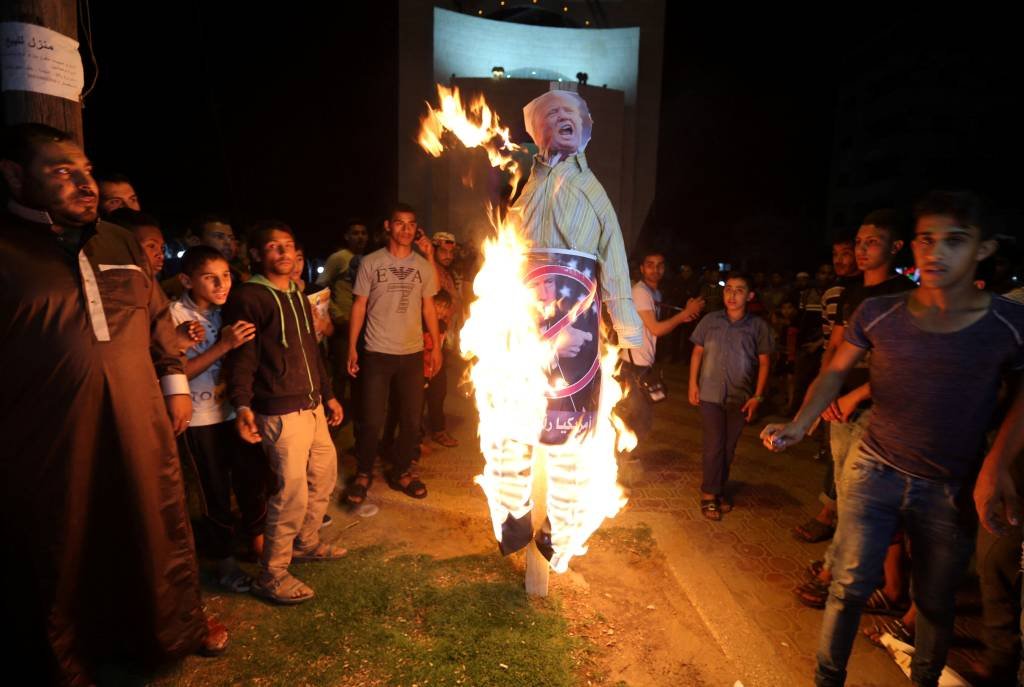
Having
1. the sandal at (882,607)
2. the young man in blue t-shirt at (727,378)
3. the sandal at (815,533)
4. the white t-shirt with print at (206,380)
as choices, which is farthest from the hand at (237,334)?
the sandal at (815,533)

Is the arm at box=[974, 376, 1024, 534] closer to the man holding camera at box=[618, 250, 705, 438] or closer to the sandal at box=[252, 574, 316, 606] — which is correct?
the man holding camera at box=[618, 250, 705, 438]

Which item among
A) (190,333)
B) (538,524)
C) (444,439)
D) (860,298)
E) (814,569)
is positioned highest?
(860,298)

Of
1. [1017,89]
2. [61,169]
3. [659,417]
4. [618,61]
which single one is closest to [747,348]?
[659,417]

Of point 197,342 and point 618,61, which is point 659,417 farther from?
point 618,61

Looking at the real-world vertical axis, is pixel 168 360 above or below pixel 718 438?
above

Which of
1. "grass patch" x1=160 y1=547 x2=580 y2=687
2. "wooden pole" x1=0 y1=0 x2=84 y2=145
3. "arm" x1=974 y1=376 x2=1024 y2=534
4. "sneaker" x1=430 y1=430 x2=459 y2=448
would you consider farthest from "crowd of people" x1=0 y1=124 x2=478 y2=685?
"arm" x1=974 y1=376 x2=1024 y2=534

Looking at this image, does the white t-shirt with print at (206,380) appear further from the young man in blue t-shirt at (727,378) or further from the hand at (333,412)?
the young man in blue t-shirt at (727,378)

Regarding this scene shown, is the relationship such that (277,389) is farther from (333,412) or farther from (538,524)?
(538,524)

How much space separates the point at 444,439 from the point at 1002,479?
212 inches

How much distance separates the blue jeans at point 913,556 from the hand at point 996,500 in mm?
103

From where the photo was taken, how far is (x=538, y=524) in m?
3.69

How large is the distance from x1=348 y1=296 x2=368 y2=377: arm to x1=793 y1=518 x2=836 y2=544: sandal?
4135 mm

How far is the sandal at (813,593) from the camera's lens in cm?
385

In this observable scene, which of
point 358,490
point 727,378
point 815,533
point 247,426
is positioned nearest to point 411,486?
point 358,490
